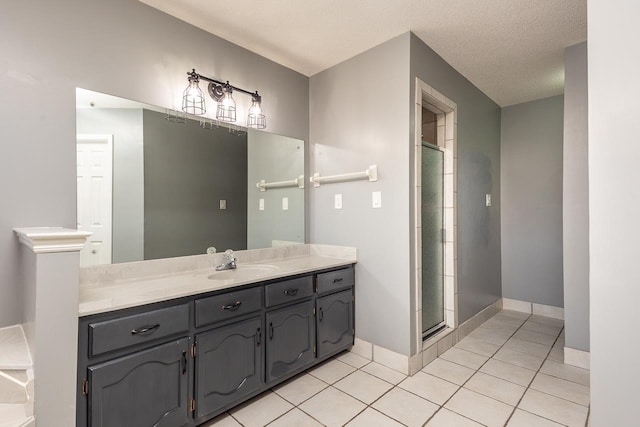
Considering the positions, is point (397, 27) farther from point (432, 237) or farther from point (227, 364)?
point (227, 364)

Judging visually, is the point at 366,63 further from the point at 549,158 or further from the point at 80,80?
the point at 549,158

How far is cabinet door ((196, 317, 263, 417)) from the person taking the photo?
1660 mm

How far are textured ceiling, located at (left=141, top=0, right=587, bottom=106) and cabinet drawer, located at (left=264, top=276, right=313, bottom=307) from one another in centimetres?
186

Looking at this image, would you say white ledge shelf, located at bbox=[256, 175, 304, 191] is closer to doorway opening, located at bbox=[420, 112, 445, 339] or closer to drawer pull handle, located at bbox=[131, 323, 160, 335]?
doorway opening, located at bbox=[420, 112, 445, 339]

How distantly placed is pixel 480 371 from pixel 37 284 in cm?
279

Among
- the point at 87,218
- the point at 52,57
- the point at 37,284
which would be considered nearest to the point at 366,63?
the point at 52,57

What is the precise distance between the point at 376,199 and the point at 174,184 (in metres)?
1.55

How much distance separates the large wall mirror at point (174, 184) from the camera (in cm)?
178

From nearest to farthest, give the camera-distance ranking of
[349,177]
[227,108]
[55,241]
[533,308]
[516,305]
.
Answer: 1. [55,241]
2. [227,108]
3. [349,177]
4. [533,308]
5. [516,305]

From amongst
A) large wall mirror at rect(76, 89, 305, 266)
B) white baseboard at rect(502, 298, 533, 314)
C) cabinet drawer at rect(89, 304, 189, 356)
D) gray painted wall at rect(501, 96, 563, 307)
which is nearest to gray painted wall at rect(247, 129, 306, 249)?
large wall mirror at rect(76, 89, 305, 266)

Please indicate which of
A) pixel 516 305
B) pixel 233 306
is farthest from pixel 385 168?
pixel 516 305

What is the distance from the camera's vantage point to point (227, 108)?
7.82ft

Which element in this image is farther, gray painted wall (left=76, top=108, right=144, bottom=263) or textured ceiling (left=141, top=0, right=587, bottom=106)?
textured ceiling (left=141, top=0, right=587, bottom=106)

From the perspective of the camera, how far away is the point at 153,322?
Result: 58.0 inches
